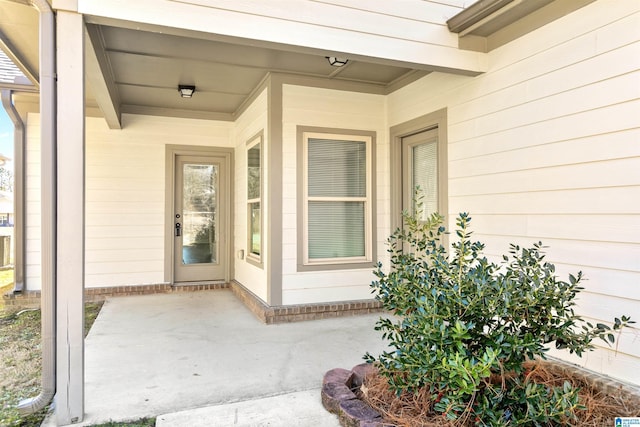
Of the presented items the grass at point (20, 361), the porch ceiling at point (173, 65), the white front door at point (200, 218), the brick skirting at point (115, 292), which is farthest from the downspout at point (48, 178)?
the white front door at point (200, 218)

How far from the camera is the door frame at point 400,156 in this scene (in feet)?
12.9

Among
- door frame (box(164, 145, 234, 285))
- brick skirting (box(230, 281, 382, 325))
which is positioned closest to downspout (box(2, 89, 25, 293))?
door frame (box(164, 145, 234, 285))

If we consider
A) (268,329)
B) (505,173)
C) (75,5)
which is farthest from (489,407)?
(75,5)

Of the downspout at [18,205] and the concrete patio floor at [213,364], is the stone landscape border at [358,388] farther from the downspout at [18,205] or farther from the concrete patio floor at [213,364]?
the downspout at [18,205]

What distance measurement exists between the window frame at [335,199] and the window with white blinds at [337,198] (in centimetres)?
1

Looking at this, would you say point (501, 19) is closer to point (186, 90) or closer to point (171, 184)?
point (186, 90)

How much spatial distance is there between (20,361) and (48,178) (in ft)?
6.48

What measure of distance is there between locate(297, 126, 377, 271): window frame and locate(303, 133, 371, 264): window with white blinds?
11mm

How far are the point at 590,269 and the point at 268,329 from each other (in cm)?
289

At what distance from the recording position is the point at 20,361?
3.35m

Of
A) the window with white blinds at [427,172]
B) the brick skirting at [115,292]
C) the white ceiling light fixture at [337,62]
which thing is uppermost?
the white ceiling light fixture at [337,62]

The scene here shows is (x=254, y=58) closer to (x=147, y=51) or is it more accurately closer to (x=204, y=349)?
(x=147, y=51)

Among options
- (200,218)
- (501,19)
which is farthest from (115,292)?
(501,19)

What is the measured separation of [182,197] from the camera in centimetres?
632
